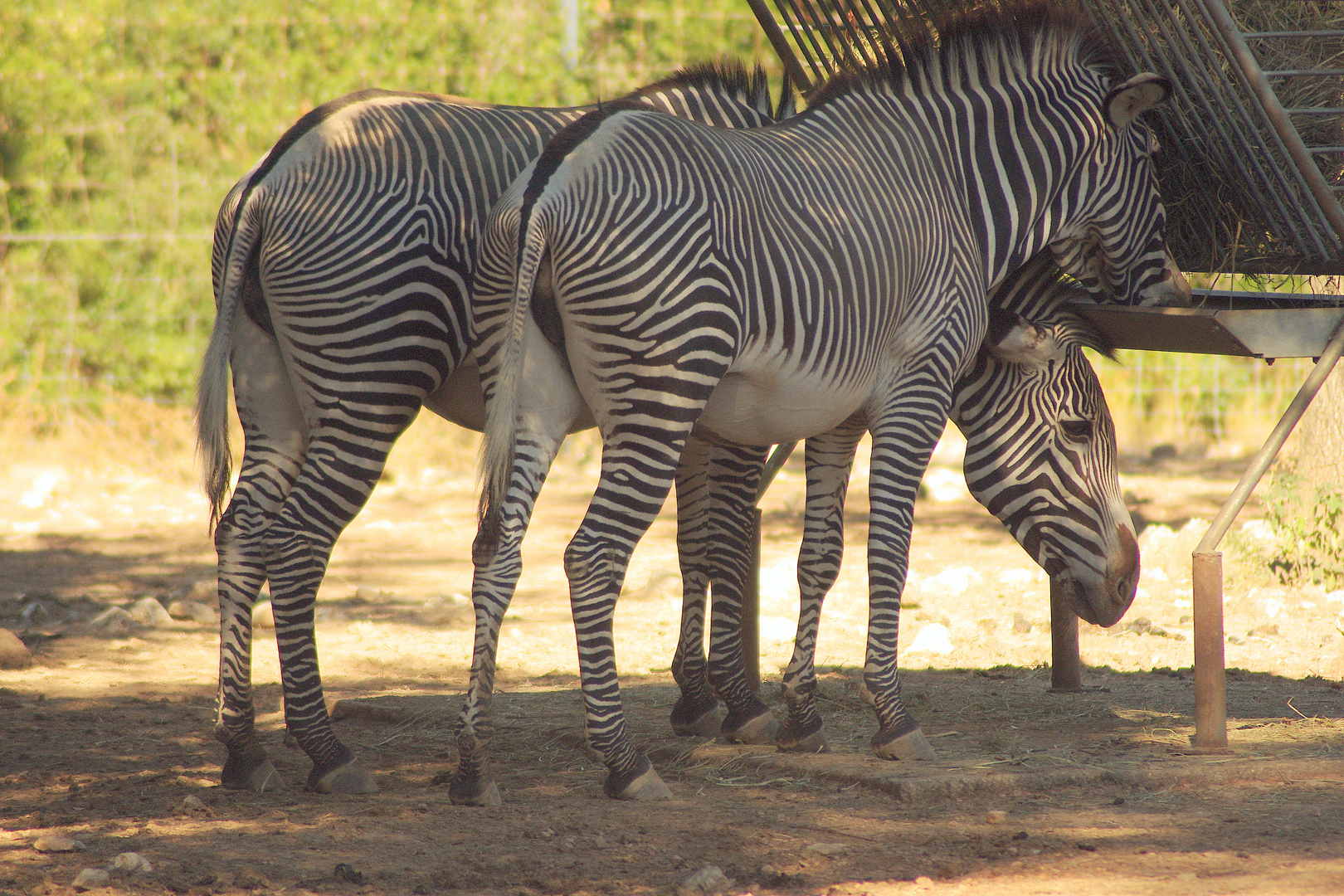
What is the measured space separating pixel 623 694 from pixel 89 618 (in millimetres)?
3301

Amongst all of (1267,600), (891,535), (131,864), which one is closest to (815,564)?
(891,535)

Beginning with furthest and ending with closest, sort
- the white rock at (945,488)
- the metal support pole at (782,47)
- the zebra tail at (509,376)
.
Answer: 1. the white rock at (945,488)
2. the metal support pole at (782,47)
3. the zebra tail at (509,376)

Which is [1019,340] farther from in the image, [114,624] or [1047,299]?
[114,624]

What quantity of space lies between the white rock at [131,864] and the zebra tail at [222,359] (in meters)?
1.20

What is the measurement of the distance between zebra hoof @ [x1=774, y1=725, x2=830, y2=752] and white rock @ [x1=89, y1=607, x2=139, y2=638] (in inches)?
154

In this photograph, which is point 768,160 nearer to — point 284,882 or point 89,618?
point 284,882

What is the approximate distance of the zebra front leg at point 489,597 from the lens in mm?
3924

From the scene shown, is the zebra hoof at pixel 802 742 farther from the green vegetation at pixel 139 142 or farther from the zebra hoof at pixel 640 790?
the green vegetation at pixel 139 142

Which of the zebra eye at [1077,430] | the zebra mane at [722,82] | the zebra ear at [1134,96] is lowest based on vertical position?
the zebra eye at [1077,430]

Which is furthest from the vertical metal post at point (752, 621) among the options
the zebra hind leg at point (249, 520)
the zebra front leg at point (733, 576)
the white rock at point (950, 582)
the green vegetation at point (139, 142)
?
the green vegetation at point (139, 142)

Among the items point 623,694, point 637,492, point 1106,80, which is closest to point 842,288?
point 637,492

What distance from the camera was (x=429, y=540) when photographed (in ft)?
30.5

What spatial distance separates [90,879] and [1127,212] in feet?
13.6

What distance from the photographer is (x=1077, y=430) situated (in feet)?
16.8
